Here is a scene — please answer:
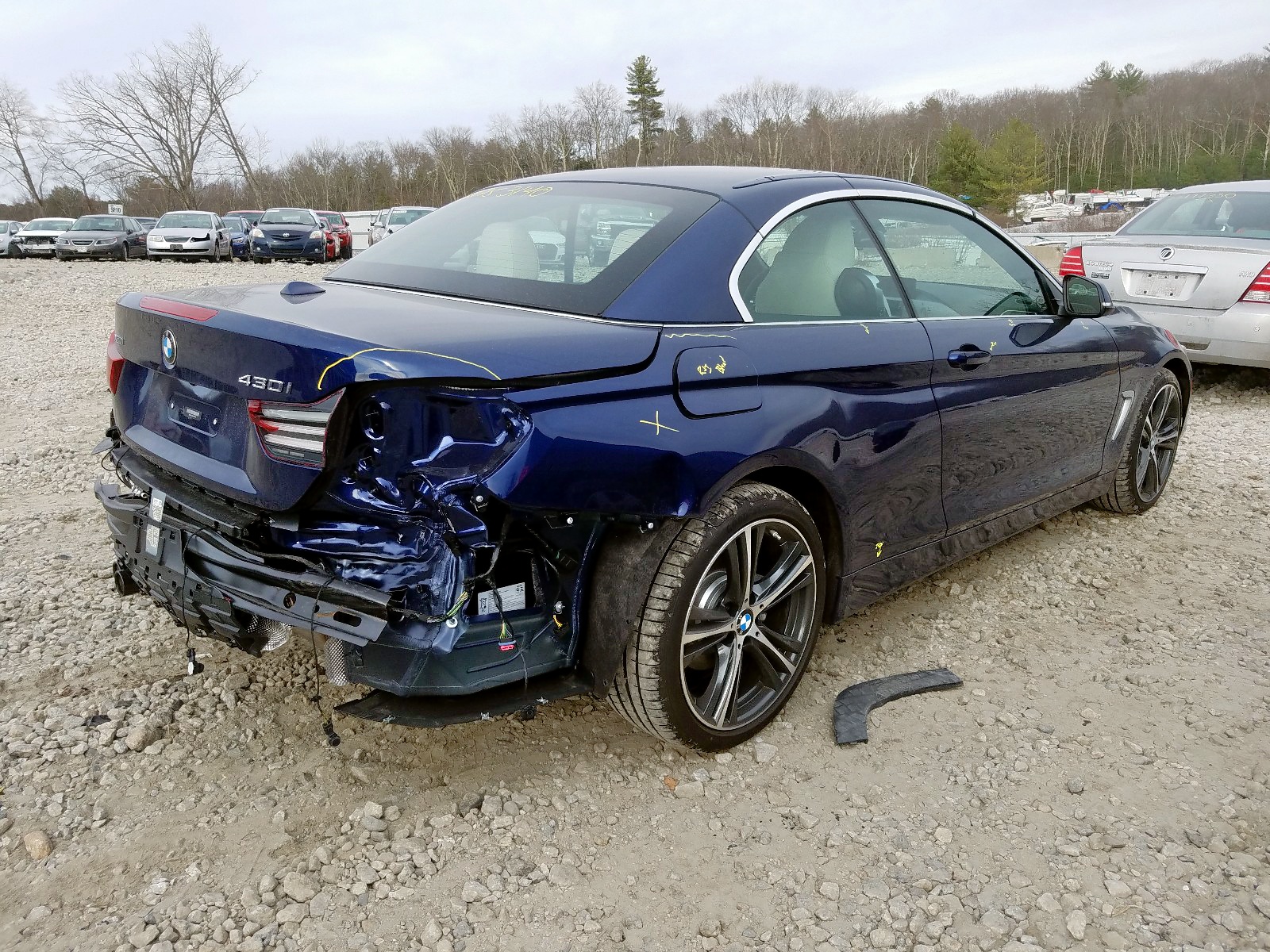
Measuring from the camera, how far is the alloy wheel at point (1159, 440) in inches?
189

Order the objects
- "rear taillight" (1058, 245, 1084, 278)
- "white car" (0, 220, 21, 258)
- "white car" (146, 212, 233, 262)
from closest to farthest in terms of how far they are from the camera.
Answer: "rear taillight" (1058, 245, 1084, 278) → "white car" (146, 212, 233, 262) → "white car" (0, 220, 21, 258)

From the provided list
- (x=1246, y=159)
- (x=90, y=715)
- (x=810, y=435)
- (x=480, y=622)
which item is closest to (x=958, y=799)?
(x=810, y=435)

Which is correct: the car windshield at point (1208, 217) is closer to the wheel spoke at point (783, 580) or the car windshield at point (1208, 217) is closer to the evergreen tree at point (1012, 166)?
the wheel spoke at point (783, 580)

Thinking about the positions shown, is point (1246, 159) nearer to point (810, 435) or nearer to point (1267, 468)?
point (1267, 468)

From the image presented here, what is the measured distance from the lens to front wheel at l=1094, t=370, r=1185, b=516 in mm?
4676

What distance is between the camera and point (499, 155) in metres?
71.9

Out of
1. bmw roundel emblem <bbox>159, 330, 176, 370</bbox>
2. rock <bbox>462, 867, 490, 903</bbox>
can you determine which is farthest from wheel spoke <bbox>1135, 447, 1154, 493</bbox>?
bmw roundel emblem <bbox>159, 330, 176, 370</bbox>

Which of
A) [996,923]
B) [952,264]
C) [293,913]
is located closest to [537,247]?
[952,264]

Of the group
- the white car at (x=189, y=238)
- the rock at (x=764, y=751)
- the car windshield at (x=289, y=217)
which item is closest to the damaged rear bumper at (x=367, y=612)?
the rock at (x=764, y=751)

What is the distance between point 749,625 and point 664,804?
1.84ft

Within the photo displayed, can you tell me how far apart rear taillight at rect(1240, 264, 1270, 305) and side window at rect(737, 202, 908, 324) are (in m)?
5.24

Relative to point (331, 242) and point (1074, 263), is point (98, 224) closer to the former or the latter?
point (331, 242)

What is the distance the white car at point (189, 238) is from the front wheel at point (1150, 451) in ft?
82.2

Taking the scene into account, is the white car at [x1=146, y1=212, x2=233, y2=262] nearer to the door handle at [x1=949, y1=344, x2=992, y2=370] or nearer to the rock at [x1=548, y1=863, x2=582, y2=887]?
the door handle at [x1=949, y1=344, x2=992, y2=370]
